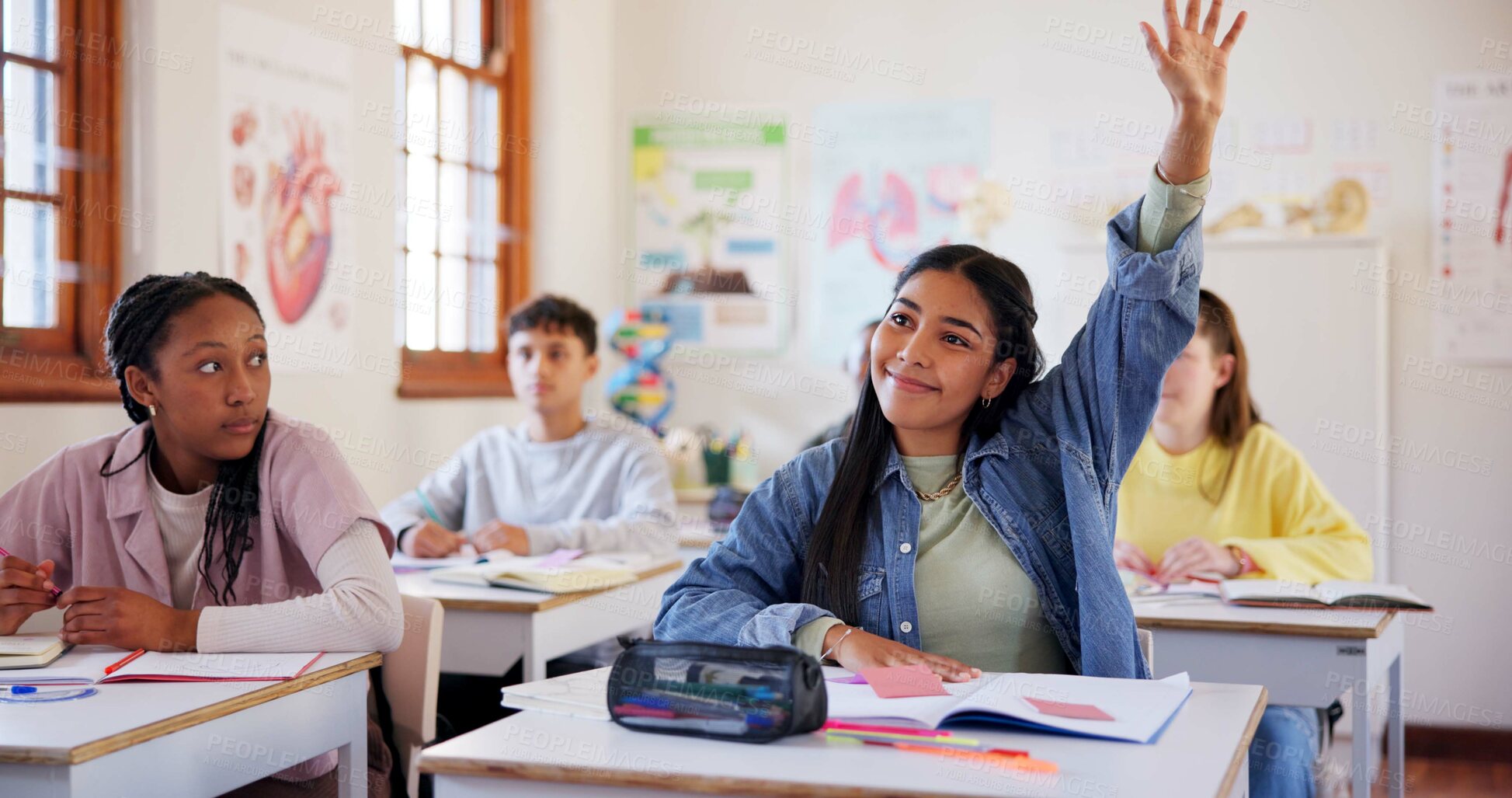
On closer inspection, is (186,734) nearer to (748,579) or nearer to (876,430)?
(748,579)

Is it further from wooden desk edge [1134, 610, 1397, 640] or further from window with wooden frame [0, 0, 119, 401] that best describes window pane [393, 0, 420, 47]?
wooden desk edge [1134, 610, 1397, 640]

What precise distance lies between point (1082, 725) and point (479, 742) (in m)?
0.59

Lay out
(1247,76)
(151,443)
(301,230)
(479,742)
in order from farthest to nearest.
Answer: (1247,76), (301,230), (151,443), (479,742)

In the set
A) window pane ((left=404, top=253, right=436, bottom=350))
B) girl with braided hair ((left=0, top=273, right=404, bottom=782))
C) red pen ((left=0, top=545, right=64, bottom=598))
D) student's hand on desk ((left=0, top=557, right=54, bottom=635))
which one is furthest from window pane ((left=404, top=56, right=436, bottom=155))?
student's hand on desk ((left=0, top=557, right=54, bottom=635))

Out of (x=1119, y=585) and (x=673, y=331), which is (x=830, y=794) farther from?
(x=673, y=331)

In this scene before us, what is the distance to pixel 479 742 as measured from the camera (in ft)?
4.35

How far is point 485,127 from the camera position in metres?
4.78

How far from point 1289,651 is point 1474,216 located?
2.68 meters

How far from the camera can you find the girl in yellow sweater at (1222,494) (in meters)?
2.81

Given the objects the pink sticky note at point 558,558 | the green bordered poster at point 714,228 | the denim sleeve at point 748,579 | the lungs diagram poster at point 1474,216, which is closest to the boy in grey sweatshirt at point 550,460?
the pink sticky note at point 558,558

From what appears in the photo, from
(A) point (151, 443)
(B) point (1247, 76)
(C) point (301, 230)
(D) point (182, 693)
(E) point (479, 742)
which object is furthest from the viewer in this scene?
(B) point (1247, 76)

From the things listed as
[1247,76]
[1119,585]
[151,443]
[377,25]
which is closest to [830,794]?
[1119,585]

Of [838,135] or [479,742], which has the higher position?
[838,135]

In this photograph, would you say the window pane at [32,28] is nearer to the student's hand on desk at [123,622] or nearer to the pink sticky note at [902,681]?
the student's hand on desk at [123,622]
